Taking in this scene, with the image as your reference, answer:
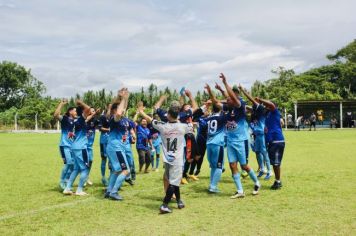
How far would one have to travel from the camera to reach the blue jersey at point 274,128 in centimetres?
1040

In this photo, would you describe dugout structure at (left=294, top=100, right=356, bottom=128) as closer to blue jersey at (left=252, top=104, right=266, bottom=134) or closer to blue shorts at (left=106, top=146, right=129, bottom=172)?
blue jersey at (left=252, top=104, right=266, bottom=134)

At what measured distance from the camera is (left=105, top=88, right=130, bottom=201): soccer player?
9.46 meters

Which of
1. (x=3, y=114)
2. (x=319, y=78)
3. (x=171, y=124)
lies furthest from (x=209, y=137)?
(x=3, y=114)

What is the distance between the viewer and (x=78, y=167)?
10.3 m

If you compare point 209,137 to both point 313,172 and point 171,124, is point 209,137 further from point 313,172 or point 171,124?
point 313,172

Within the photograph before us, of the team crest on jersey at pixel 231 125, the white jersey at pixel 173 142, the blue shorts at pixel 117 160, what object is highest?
the team crest on jersey at pixel 231 125

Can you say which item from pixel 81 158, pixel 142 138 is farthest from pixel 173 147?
pixel 142 138

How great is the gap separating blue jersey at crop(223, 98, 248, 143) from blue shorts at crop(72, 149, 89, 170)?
346 centimetres

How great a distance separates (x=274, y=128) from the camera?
1040 cm

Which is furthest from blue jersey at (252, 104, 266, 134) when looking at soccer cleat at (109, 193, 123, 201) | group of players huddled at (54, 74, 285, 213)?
soccer cleat at (109, 193, 123, 201)

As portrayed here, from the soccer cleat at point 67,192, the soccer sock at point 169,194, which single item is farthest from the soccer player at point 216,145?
the soccer cleat at point 67,192

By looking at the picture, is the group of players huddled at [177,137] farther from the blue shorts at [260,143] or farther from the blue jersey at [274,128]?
the blue shorts at [260,143]

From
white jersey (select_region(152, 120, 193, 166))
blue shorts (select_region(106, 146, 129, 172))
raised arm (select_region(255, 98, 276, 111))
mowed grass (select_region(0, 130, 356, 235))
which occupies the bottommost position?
mowed grass (select_region(0, 130, 356, 235))

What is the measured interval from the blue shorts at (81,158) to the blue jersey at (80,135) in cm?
10
